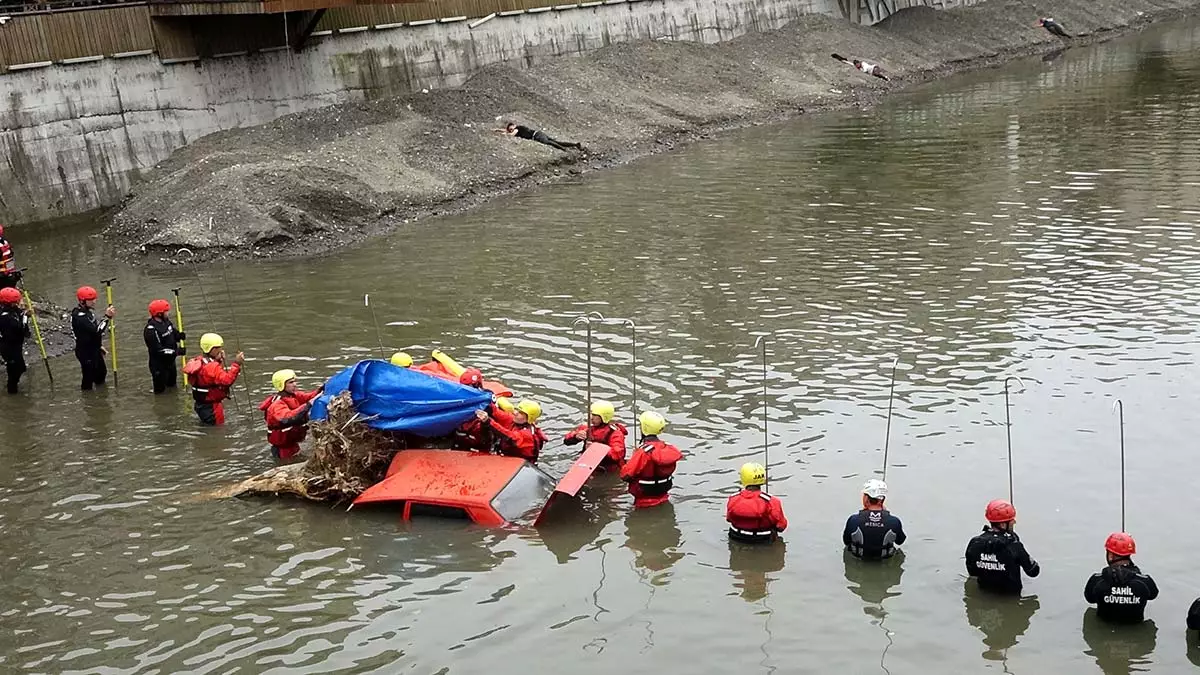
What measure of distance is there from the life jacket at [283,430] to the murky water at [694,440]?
0.54 meters

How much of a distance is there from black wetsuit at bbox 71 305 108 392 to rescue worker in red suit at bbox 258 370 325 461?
14.2 ft

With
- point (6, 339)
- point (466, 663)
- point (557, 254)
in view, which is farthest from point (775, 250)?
point (466, 663)

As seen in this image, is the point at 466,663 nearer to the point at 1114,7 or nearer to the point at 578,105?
the point at 578,105

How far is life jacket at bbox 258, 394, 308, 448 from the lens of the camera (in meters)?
15.6

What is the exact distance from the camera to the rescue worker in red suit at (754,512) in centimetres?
1316

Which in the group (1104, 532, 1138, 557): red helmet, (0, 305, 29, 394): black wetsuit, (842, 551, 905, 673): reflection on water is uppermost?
(0, 305, 29, 394): black wetsuit

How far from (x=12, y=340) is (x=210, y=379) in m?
3.94

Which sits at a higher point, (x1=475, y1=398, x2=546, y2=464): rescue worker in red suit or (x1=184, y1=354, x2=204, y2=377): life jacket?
(x1=184, y1=354, x2=204, y2=377): life jacket

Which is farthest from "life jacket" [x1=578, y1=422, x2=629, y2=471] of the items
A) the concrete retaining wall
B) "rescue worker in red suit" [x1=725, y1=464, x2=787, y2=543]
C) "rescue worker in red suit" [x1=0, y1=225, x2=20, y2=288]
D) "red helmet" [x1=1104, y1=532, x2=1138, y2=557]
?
the concrete retaining wall

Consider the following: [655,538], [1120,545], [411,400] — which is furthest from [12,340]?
[1120,545]

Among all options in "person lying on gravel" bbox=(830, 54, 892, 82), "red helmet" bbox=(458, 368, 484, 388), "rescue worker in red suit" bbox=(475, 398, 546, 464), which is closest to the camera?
"rescue worker in red suit" bbox=(475, 398, 546, 464)

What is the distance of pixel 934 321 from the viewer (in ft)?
67.7

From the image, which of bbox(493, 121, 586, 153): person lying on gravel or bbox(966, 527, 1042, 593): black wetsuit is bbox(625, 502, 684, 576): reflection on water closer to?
bbox(966, 527, 1042, 593): black wetsuit

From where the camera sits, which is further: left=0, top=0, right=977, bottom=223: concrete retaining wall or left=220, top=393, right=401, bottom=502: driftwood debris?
left=0, top=0, right=977, bottom=223: concrete retaining wall
